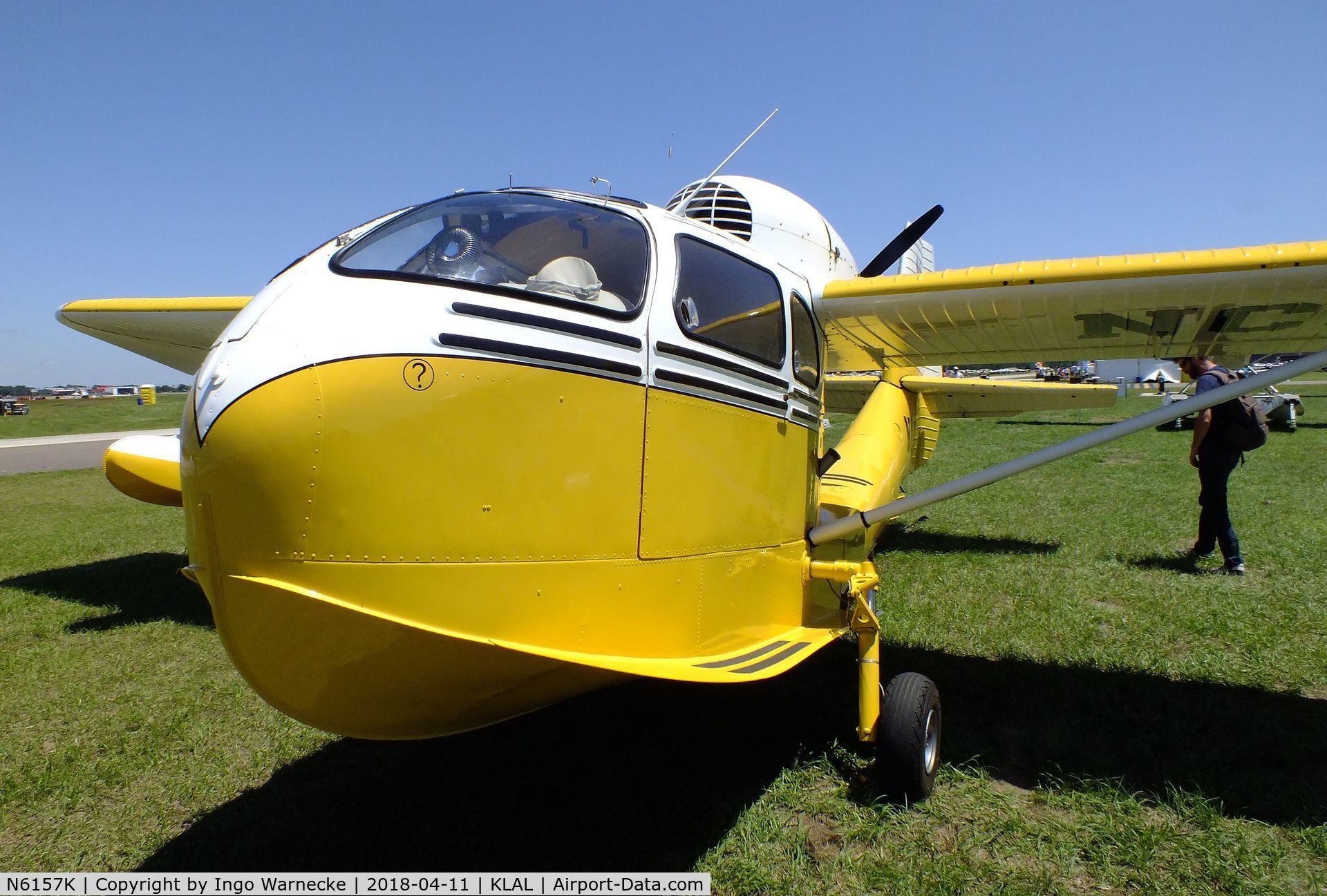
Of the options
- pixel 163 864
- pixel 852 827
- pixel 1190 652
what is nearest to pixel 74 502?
pixel 163 864

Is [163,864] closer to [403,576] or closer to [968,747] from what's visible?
[403,576]

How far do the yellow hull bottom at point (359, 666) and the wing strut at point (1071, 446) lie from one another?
206 cm

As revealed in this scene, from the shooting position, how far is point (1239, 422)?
679cm

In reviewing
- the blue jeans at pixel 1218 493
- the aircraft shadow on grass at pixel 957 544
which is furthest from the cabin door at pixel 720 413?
the blue jeans at pixel 1218 493

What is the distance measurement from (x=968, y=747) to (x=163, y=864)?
3.74 m

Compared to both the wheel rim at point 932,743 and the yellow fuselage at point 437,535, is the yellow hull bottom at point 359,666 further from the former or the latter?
the wheel rim at point 932,743

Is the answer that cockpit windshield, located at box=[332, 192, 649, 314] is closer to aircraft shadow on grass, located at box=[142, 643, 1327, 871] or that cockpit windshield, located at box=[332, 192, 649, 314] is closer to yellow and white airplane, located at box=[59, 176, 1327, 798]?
yellow and white airplane, located at box=[59, 176, 1327, 798]

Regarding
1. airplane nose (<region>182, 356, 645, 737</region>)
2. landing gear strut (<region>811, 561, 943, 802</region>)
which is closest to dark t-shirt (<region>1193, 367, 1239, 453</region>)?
landing gear strut (<region>811, 561, 943, 802</region>)

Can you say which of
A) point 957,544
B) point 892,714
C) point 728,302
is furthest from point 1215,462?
point 728,302

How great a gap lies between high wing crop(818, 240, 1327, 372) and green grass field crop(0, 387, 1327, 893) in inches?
80.9

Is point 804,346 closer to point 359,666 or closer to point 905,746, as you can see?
point 905,746

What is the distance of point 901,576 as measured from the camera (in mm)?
7211

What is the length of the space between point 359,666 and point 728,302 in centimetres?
200

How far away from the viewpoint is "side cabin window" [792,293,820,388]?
12.4 feet
